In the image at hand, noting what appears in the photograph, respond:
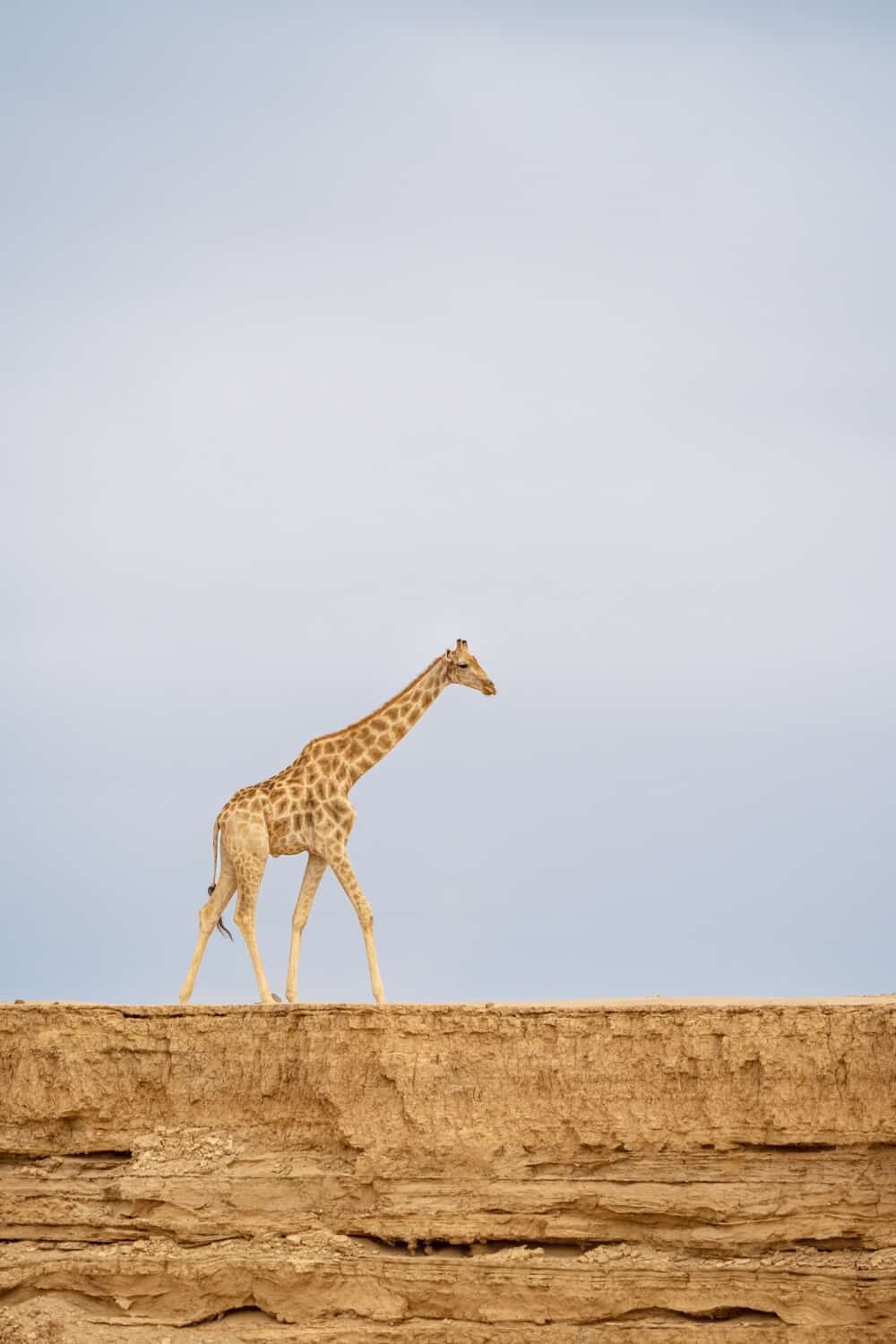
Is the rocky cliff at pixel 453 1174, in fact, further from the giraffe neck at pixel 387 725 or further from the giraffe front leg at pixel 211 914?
the giraffe neck at pixel 387 725

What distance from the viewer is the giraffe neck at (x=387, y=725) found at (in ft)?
74.8

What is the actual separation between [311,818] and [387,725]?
1.51 meters

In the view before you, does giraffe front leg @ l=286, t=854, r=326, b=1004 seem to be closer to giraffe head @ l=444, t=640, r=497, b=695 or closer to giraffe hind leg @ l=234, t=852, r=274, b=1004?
giraffe hind leg @ l=234, t=852, r=274, b=1004

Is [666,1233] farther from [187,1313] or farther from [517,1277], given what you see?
[187,1313]

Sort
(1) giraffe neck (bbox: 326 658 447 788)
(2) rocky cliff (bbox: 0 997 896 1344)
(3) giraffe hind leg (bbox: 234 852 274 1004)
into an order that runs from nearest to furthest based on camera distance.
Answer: (2) rocky cliff (bbox: 0 997 896 1344), (3) giraffe hind leg (bbox: 234 852 274 1004), (1) giraffe neck (bbox: 326 658 447 788)

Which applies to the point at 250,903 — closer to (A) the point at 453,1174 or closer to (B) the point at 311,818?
(B) the point at 311,818

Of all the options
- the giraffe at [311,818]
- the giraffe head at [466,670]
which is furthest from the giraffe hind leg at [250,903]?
the giraffe head at [466,670]

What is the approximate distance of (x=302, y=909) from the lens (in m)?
21.9

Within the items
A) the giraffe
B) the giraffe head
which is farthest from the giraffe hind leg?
the giraffe head

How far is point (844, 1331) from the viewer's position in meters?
19.5

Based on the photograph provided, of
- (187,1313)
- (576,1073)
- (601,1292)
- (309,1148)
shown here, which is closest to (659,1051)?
(576,1073)

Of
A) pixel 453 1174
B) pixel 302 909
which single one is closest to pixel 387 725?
pixel 302 909

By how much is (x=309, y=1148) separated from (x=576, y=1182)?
107 inches

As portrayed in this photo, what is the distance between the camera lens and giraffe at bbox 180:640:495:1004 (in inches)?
852
